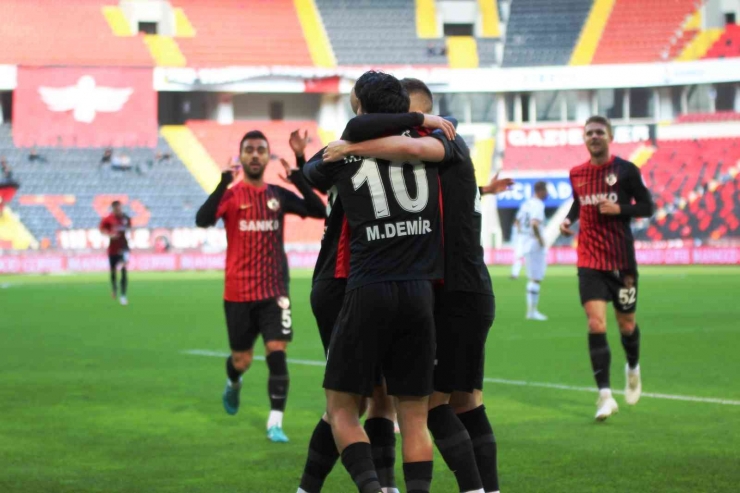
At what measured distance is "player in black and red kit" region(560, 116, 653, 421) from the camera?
9.50 m

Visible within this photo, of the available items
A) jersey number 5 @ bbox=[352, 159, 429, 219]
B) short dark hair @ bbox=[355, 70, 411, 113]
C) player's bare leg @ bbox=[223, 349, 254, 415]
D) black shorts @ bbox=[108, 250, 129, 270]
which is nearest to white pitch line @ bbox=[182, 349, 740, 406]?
player's bare leg @ bbox=[223, 349, 254, 415]

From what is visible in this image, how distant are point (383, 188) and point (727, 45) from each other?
162 ft

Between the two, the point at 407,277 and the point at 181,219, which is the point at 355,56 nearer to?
the point at 181,219

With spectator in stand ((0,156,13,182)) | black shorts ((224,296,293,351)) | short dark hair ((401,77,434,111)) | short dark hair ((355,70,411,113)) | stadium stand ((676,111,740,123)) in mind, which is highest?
stadium stand ((676,111,740,123))

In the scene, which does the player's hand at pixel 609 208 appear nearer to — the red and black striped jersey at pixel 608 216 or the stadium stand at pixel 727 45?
the red and black striped jersey at pixel 608 216

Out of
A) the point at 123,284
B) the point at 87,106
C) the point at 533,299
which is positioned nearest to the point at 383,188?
the point at 533,299

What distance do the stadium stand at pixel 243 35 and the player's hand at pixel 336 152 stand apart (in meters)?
47.1

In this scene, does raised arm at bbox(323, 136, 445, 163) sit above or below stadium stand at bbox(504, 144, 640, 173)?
below

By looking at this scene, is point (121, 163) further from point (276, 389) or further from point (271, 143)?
point (276, 389)

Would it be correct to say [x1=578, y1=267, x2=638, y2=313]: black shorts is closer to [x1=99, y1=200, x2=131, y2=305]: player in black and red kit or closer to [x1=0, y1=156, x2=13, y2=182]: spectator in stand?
[x1=99, y1=200, x2=131, y2=305]: player in black and red kit

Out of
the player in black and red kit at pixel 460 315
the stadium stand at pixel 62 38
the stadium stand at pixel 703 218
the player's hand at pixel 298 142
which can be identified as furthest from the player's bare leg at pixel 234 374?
the stadium stand at pixel 62 38

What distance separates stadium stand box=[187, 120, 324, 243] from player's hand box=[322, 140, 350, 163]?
4161 cm

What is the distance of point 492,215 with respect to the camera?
5075cm

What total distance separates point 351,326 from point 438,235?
56 centimetres
